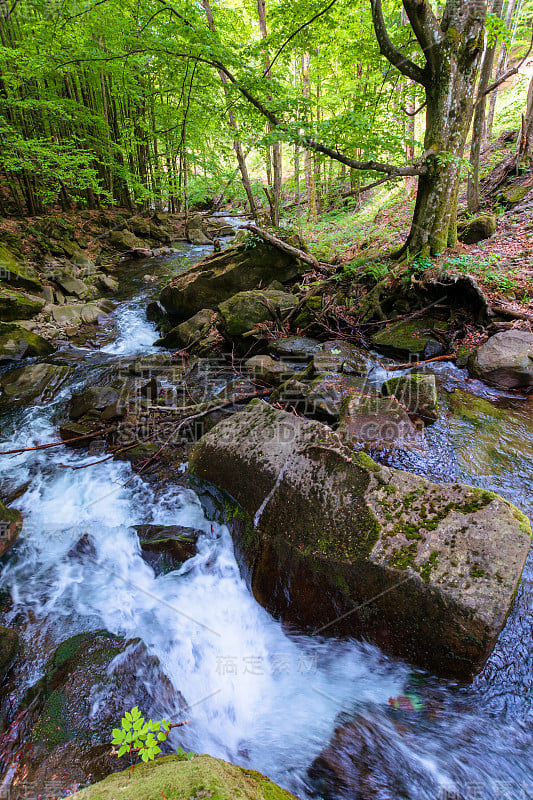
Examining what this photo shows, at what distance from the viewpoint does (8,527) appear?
3.74 meters

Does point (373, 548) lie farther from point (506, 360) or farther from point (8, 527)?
point (8, 527)

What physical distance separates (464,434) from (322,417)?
1.51 metres

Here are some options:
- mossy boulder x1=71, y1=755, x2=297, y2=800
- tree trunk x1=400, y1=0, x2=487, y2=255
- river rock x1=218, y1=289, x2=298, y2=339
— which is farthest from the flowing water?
river rock x1=218, y1=289, x2=298, y2=339

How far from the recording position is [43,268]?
11.1 m

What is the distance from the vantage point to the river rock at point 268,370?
5352 mm

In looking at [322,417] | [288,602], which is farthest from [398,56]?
[288,602]

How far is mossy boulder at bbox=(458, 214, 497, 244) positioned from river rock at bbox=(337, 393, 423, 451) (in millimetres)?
5608

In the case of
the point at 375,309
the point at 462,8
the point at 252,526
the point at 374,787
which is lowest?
the point at 374,787

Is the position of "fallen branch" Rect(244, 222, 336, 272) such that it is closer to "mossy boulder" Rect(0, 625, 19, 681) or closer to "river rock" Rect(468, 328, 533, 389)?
"river rock" Rect(468, 328, 533, 389)

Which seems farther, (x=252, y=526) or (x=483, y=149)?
(x=483, y=149)

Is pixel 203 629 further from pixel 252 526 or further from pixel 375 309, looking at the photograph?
pixel 375 309

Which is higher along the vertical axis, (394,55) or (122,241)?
(394,55)

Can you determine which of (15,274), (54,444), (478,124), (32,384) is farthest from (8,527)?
(478,124)

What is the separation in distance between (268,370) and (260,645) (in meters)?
3.62
